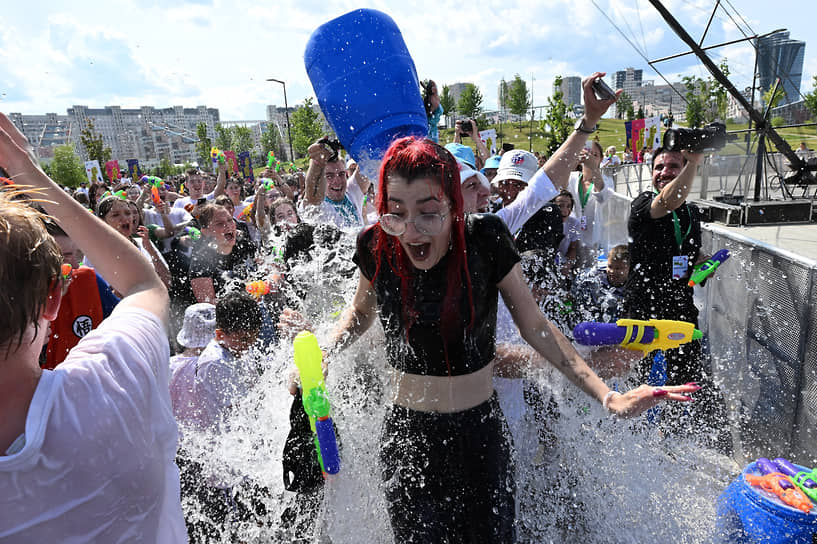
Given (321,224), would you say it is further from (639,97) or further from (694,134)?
(639,97)

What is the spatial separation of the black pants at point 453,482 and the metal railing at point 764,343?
6.69 feet

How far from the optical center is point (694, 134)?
9.96ft

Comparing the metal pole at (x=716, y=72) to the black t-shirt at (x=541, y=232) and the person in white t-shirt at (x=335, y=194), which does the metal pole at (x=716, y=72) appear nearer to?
the black t-shirt at (x=541, y=232)

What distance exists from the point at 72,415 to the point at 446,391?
120 centimetres

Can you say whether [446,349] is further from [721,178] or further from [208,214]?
[721,178]

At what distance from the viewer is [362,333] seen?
2188 mm

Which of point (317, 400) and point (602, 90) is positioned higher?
point (602, 90)

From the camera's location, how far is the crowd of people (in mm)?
993

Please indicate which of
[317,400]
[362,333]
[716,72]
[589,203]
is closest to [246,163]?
[716,72]

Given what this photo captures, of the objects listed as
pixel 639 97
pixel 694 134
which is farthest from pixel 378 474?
pixel 639 97

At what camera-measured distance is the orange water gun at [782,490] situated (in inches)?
84.0

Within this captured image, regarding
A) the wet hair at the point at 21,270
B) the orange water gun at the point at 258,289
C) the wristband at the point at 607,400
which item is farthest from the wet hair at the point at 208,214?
the wristband at the point at 607,400

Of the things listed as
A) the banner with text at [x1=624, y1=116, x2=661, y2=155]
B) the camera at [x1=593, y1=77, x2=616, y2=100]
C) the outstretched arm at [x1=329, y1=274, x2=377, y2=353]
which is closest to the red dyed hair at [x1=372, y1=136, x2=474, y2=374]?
the outstretched arm at [x1=329, y1=274, x2=377, y2=353]

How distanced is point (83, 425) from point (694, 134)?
3.44 metres
